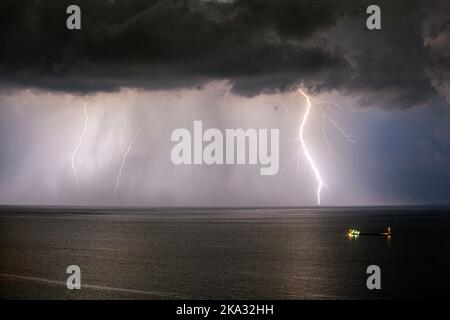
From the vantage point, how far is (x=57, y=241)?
396 ft

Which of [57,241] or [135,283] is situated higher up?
[57,241]

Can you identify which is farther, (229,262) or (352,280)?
(229,262)
